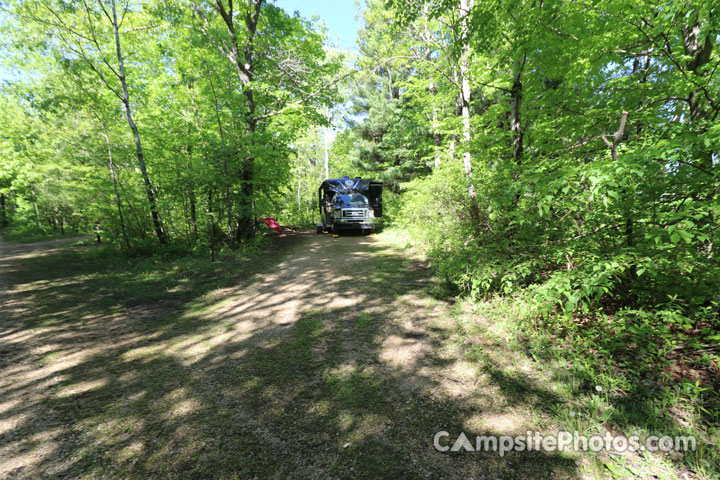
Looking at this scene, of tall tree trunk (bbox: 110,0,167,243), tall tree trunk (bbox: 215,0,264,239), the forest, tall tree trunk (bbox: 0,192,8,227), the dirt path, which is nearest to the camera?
the dirt path

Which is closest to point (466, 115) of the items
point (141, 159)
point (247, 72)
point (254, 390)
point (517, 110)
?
point (517, 110)

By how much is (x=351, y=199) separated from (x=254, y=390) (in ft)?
37.2

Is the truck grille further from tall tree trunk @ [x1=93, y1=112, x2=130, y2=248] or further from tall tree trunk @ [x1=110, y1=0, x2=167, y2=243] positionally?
tall tree trunk @ [x1=93, y1=112, x2=130, y2=248]

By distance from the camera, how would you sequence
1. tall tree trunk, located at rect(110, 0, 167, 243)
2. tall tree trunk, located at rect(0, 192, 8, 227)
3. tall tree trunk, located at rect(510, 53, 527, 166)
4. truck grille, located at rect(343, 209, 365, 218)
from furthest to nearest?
tall tree trunk, located at rect(0, 192, 8, 227)
truck grille, located at rect(343, 209, 365, 218)
tall tree trunk, located at rect(110, 0, 167, 243)
tall tree trunk, located at rect(510, 53, 527, 166)

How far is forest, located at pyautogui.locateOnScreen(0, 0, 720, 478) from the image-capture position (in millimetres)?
2600

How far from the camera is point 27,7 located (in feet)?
25.9

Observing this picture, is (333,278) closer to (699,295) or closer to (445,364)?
(445,364)

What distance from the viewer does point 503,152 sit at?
5820 millimetres

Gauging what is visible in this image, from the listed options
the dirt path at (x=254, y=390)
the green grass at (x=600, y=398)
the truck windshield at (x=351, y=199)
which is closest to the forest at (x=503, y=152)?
the green grass at (x=600, y=398)

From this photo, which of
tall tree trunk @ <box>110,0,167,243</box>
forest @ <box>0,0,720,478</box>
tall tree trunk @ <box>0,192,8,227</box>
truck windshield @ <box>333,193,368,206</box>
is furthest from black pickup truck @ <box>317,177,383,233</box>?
tall tree trunk @ <box>0,192,8,227</box>

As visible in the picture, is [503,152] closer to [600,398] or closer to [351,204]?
[600,398]

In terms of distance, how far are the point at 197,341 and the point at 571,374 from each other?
4906 millimetres

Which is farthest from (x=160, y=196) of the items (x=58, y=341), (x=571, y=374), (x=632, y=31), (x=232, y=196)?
(x=632, y=31)

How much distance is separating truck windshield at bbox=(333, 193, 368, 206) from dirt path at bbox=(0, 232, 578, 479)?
27.5 ft
